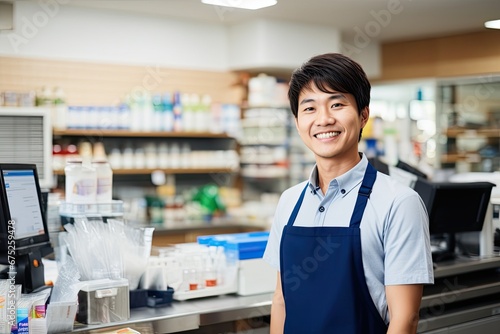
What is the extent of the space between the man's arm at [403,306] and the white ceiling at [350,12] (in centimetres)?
450

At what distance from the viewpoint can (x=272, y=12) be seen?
6.70 meters

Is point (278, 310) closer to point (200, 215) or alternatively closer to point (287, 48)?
point (200, 215)

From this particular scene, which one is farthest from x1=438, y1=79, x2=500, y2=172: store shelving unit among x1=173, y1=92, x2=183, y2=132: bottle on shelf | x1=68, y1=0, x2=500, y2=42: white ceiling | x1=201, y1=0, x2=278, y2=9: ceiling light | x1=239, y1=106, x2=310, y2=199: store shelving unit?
x1=201, y1=0, x2=278, y2=9: ceiling light

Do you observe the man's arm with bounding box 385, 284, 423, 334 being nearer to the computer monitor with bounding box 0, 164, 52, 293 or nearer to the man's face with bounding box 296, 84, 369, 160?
the man's face with bounding box 296, 84, 369, 160

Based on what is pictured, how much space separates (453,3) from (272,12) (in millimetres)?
1785

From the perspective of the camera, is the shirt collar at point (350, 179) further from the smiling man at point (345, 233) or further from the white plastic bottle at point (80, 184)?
the white plastic bottle at point (80, 184)

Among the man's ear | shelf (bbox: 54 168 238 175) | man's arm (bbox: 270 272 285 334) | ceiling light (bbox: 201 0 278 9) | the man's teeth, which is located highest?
ceiling light (bbox: 201 0 278 9)

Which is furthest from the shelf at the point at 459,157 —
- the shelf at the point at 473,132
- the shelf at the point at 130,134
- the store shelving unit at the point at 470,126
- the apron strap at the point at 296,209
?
the apron strap at the point at 296,209

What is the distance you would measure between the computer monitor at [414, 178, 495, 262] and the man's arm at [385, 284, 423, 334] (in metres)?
1.55

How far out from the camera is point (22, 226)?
259 cm

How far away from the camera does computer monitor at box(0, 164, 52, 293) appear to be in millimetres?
2494

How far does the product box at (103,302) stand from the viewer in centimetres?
251

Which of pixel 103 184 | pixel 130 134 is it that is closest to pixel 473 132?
pixel 130 134

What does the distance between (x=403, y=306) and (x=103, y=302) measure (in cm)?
118
